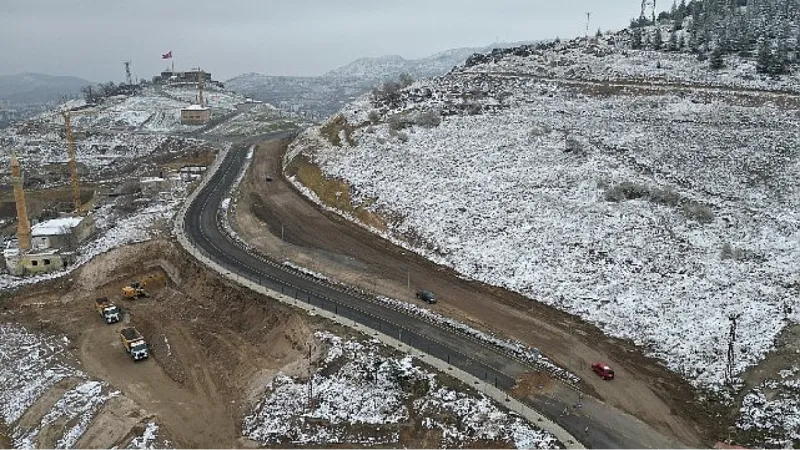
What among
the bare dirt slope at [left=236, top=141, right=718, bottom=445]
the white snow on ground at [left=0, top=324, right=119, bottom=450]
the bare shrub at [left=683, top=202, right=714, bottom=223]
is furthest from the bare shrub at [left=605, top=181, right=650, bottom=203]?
the white snow on ground at [left=0, top=324, right=119, bottom=450]

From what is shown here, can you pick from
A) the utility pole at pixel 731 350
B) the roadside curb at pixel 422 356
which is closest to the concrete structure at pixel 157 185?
the roadside curb at pixel 422 356

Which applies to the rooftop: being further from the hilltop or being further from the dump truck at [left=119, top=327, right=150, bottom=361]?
the hilltop

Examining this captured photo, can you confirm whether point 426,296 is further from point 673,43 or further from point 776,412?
point 673,43

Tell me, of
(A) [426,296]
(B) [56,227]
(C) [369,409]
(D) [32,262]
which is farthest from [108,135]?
(C) [369,409]

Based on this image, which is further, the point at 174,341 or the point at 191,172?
the point at 191,172

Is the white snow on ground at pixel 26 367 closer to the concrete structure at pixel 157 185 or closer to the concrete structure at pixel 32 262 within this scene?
the concrete structure at pixel 32 262

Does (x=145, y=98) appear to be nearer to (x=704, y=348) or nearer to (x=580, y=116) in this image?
(x=580, y=116)

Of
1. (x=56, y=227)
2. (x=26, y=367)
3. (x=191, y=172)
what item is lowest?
(x=26, y=367)
